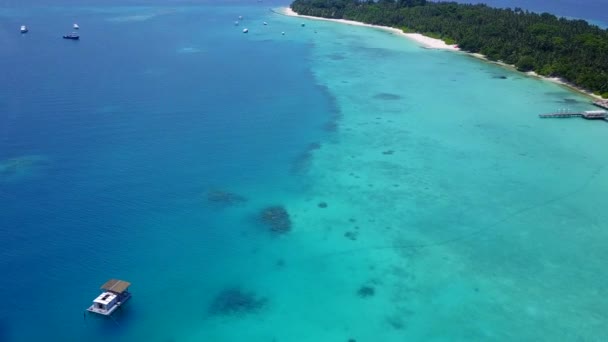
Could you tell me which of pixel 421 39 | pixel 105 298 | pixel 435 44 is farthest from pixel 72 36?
pixel 105 298

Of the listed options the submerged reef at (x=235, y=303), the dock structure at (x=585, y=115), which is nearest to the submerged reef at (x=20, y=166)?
the submerged reef at (x=235, y=303)

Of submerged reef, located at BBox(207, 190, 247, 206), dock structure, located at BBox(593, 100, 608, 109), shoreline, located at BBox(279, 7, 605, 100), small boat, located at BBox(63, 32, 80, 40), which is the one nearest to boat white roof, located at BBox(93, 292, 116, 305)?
submerged reef, located at BBox(207, 190, 247, 206)

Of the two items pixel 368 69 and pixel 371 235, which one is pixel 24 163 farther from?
pixel 368 69

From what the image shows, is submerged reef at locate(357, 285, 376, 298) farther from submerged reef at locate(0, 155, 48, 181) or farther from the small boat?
the small boat

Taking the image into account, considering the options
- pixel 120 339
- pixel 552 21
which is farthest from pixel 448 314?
pixel 552 21

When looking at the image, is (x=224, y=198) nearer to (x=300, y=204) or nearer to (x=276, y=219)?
(x=276, y=219)

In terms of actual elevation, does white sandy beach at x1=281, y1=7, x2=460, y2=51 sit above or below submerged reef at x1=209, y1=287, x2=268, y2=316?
above

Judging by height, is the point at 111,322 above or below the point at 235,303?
below
